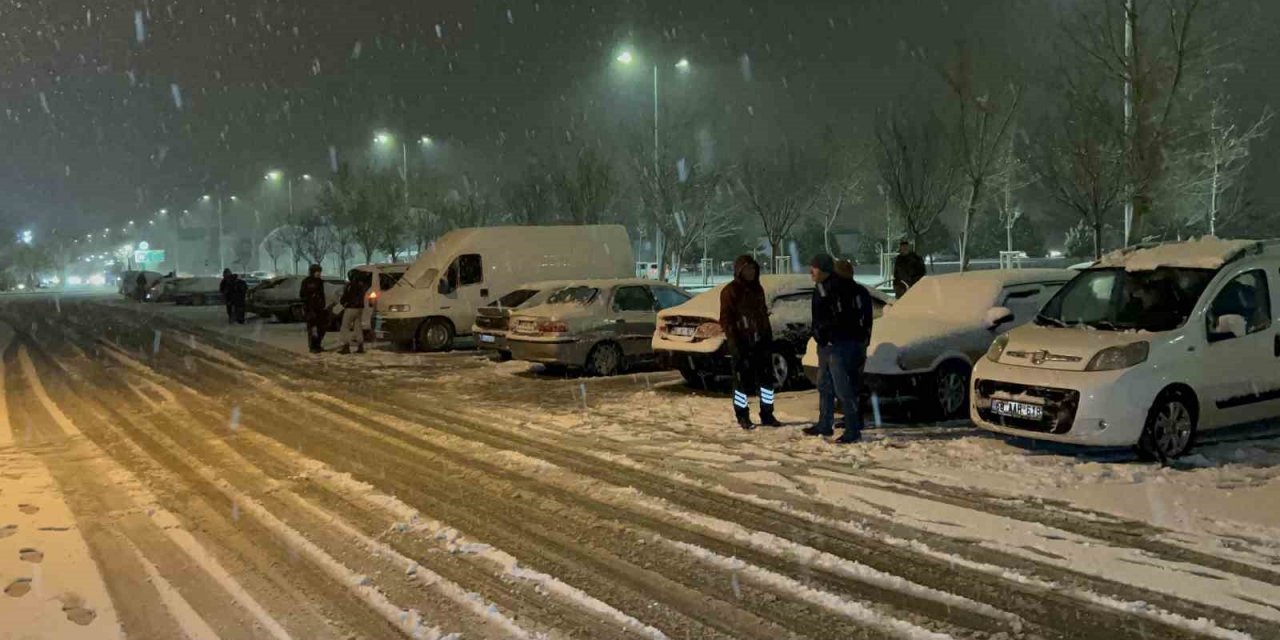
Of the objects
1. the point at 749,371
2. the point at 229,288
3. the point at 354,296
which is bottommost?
the point at 749,371

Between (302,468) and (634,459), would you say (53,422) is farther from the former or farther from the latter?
(634,459)

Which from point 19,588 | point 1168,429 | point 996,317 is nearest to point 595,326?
point 996,317

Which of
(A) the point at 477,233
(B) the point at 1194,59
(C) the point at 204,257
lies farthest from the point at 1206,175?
(C) the point at 204,257

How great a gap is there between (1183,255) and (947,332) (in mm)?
2267

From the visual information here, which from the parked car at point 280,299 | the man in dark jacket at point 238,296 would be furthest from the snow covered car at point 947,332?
the man in dark jacket at point 238,296

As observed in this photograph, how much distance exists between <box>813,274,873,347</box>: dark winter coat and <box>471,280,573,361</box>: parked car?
714 cm

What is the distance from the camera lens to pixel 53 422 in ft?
35.6

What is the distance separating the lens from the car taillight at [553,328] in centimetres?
1362

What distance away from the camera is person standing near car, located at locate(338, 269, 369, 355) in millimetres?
18156

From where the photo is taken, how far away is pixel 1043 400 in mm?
7613

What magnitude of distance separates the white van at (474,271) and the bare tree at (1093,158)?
9030mm

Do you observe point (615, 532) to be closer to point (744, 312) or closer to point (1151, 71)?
point (744, 312)

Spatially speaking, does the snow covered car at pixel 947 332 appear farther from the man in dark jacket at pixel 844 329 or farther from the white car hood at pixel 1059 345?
the white car hood at pixel 1059 345

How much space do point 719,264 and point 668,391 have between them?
48764 millimetres
